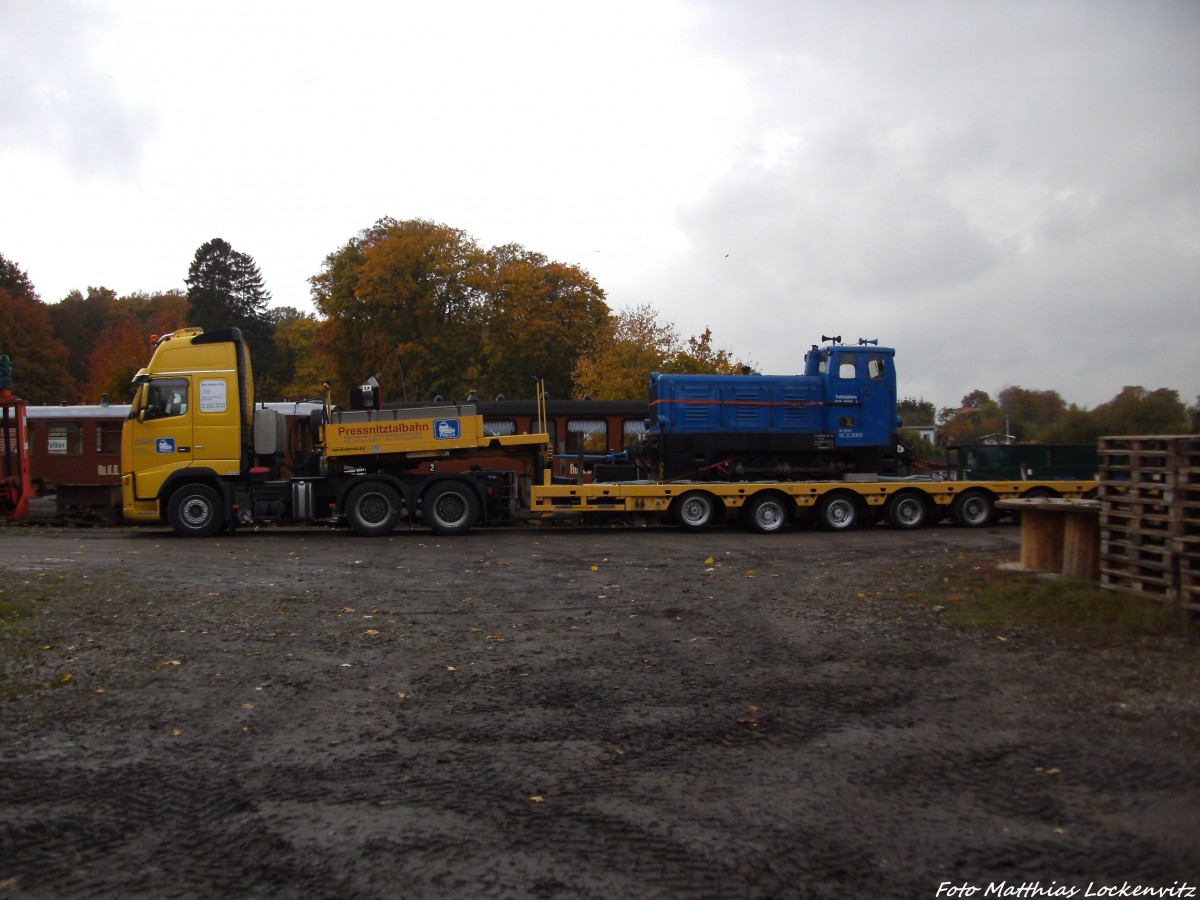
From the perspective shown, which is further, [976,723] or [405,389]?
[405,389]

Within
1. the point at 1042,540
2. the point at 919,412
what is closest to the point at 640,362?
the point at 1042,540

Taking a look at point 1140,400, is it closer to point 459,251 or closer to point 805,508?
point 805,508

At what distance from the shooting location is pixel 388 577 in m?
11.9

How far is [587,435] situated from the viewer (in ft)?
83.1

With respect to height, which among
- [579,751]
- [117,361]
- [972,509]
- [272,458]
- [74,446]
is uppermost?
[117,361]

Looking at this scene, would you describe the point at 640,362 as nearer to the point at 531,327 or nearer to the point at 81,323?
the point at 531,327

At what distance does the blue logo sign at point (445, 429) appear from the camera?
58.1 feet

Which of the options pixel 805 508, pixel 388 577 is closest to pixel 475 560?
pixel 388 577

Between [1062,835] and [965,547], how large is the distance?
1147 centimetres

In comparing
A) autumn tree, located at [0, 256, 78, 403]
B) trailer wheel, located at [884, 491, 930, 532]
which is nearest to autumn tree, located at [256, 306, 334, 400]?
autumn tree, located at [0, 256, 78, 403]

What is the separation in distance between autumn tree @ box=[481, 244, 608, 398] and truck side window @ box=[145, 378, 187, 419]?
2929 centimetres

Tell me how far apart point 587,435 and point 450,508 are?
8.07m

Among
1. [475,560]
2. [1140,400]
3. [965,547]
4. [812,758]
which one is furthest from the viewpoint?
[1140,400]

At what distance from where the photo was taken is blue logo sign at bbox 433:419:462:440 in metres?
17.7
